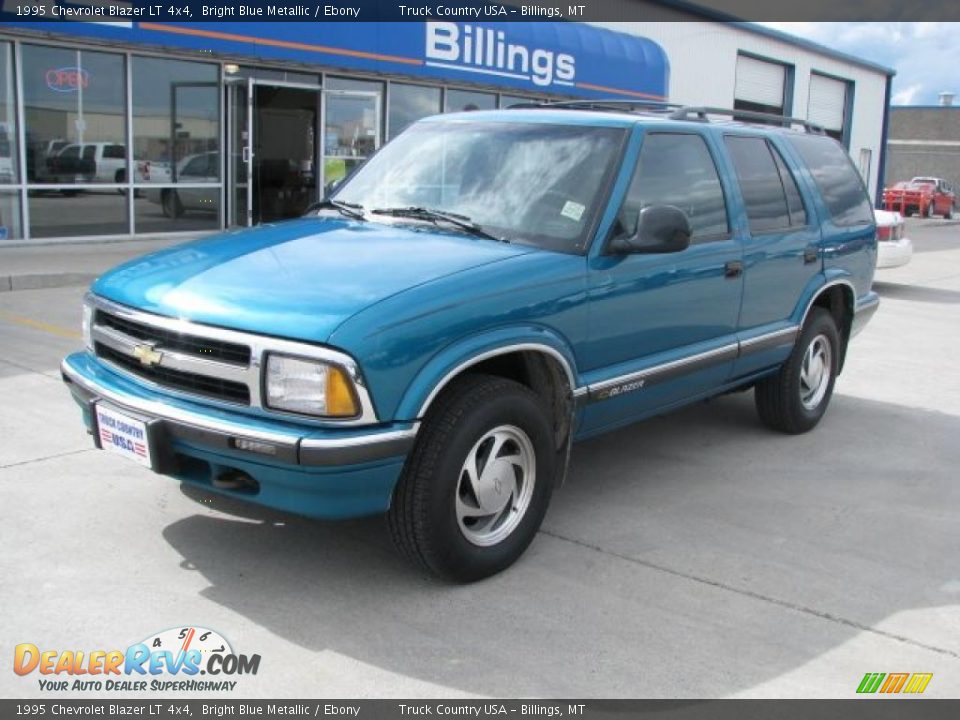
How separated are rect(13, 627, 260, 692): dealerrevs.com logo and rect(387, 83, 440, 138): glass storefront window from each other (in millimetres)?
14325

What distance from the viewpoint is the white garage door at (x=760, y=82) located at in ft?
91.6

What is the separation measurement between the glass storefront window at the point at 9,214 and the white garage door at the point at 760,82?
2085 cm

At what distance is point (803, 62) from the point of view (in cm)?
3062

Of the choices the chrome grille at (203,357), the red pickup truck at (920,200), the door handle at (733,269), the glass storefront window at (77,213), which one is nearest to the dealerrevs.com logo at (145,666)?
the chrome grille at (203,357)

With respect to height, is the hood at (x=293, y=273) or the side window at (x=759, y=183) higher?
the side window at (x=759, y=183)

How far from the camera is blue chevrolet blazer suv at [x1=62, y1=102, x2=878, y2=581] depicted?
342 centimetres

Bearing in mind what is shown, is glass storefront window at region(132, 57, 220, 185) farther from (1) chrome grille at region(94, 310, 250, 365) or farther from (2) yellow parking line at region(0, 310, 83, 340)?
(1) chrome grille at region(94, 310, 250, 365)

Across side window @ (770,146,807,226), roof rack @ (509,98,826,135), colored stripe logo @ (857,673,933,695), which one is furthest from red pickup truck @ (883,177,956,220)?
colored stripe logo @ (857,673,933,695)

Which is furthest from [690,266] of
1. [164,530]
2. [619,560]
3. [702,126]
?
[164,530]

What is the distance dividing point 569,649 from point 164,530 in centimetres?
193

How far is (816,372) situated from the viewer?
6.39m

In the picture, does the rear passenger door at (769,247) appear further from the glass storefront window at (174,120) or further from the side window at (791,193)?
the glass storefront window at (174,120)

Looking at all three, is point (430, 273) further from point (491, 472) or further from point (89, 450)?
point (89, 450)

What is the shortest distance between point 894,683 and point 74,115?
12.4m
